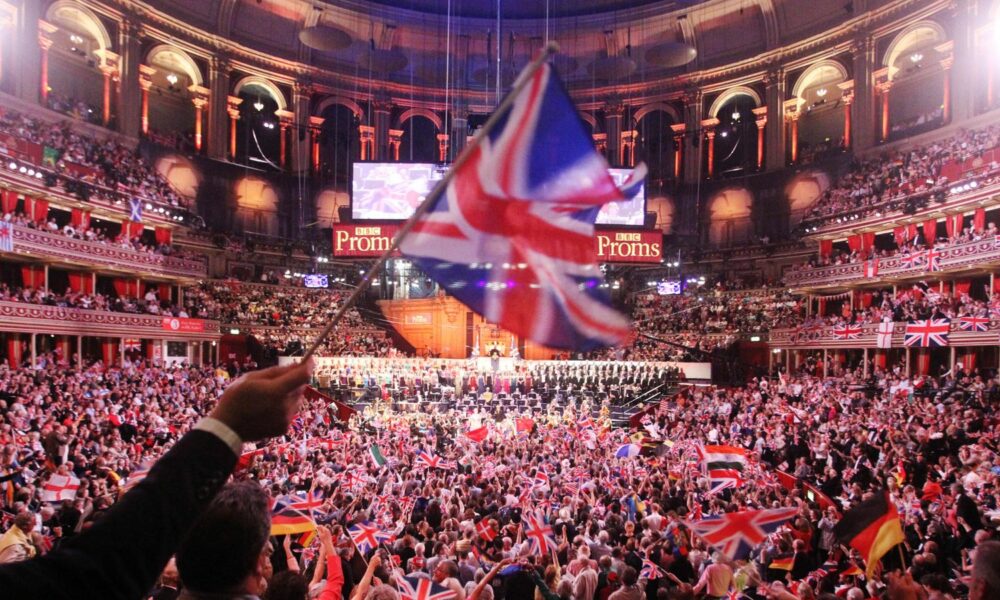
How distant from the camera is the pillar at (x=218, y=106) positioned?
140ft

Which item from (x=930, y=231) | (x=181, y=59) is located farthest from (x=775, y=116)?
(x=181, y=59)

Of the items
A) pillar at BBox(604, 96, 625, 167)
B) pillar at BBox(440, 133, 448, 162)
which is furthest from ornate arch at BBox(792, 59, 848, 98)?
pillar at BBox(440, 133, 448, 162)

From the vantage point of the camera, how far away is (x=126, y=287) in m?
35.3

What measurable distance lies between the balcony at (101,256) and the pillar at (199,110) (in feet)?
32.5

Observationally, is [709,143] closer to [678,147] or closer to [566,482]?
[678,147]

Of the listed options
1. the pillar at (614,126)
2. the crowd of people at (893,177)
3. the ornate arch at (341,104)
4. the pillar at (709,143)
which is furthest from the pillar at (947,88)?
the ornate arch at (341,104)

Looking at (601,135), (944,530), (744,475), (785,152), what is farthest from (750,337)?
(944,530)

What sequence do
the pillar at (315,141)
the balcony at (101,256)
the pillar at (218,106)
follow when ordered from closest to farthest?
the balcony at (101,256), the pillar at (218,106), the pillar at (315,141)

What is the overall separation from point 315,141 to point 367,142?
361cm

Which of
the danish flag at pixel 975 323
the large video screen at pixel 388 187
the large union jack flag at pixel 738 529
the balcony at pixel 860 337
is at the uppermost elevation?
the large video screen at pixel 388 187

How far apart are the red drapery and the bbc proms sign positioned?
13048 mm

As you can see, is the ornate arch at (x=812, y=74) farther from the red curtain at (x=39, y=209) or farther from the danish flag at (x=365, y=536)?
the red curtain at (x=39, y=209)

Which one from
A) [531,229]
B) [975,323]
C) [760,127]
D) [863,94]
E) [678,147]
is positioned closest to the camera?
[531,229]

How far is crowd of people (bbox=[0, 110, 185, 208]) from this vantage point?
94.9ft
